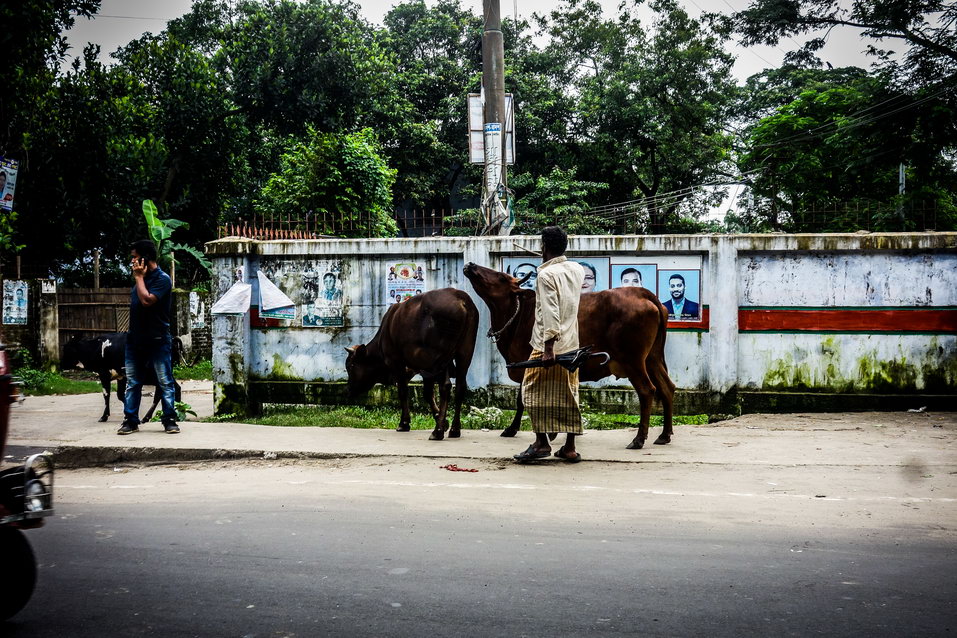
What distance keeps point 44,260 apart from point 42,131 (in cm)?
387

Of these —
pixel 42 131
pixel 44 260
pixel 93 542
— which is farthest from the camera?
pixel 44 260

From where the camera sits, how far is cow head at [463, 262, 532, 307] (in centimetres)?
755

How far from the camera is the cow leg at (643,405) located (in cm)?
734

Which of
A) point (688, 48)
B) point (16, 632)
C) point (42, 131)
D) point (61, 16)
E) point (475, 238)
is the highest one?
point (688, 48)

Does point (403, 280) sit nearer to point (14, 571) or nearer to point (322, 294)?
point (322, 294)

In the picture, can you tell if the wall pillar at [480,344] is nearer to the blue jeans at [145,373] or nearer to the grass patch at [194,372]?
the blue jeans at [145,373]

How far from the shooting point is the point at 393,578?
395cm

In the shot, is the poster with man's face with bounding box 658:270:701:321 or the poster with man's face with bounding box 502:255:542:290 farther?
the poster with man's face with bounding box 502:255:542:290

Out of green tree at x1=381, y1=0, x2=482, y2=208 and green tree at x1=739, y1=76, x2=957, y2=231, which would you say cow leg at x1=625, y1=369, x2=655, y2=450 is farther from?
green tree at x1=381, y1=0, x2=482, y2=208

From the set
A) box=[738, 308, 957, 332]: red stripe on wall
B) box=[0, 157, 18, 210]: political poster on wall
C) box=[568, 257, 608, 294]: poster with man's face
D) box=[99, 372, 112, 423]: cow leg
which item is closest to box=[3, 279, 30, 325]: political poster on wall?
box=[0, 157, 18, 210]: political poster on wall

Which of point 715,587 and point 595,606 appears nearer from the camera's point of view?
point 595,606

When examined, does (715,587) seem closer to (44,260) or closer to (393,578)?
(393,578)

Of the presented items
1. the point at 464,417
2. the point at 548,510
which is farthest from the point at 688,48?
the point at 548,510

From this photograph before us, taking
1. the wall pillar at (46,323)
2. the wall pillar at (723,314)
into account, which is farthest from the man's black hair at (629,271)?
the wall pillar at (46,323)
